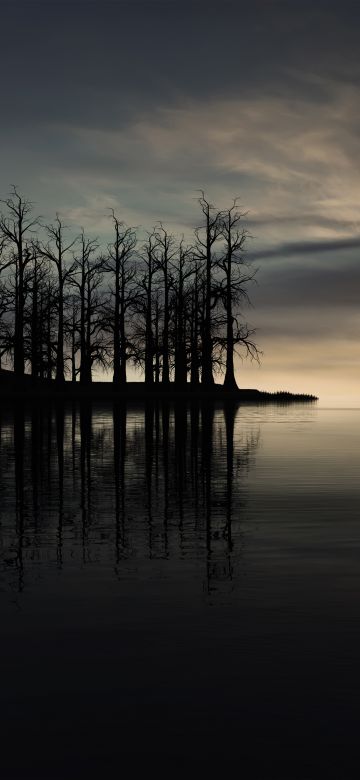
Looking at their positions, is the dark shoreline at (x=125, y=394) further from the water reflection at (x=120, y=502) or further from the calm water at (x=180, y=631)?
the calm water at (x=180, y=631)

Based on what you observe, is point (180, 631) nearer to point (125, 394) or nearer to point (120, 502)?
point (120, 502)

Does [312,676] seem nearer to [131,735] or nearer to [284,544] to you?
[131,735]

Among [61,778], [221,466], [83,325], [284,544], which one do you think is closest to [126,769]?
[61,778]

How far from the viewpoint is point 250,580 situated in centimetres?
799

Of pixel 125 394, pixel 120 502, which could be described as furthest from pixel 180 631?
pixel 125 394

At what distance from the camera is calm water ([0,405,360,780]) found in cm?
454

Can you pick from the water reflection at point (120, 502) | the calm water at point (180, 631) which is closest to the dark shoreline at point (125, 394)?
the water reflection at point (120, 502)

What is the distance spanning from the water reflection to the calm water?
49 millimetres

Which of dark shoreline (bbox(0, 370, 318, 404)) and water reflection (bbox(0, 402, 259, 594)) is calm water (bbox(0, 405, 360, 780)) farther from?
dark shoreline (bbox(0, 370, 318, 404))

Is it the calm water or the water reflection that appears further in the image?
the water reflection

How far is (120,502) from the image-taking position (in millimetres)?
13148

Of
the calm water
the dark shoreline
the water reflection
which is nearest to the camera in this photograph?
the calm water

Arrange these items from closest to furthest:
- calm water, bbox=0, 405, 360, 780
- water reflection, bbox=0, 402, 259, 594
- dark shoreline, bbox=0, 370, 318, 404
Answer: calm water, bbox=0, 405, 360, 780 < water reflection, bbox=0, 402, 259, 594 < dark shoreline, bbox=0, 370, 318, 404

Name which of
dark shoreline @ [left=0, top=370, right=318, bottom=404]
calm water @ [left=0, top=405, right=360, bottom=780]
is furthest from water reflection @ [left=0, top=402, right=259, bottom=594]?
dark shoreline @ [left=0, top=370, right=318, bottom=404]
